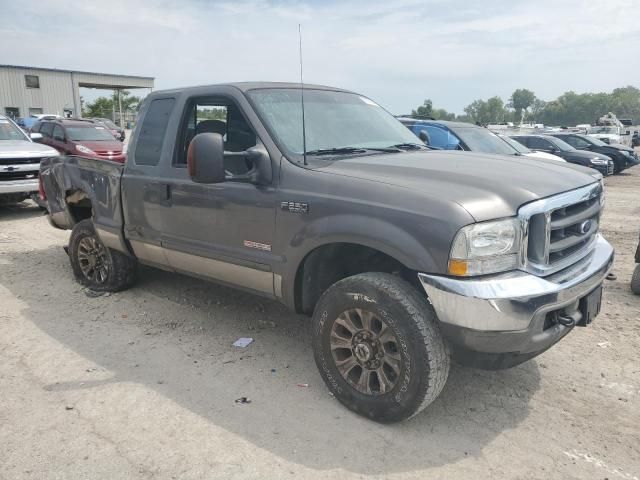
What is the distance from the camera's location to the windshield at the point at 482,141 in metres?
9.83

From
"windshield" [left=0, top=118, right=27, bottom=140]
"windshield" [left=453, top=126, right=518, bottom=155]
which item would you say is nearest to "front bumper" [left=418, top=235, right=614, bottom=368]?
"windshield" [left=453, top=126, right=518, bottom=155]

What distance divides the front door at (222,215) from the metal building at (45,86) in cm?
4527

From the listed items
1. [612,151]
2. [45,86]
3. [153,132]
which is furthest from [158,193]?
[45,86]

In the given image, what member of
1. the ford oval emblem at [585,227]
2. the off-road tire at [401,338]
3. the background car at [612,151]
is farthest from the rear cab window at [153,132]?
the background car at [612,151]

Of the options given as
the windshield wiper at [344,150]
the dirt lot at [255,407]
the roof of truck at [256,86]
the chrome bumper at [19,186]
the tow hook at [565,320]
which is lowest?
the dirt lot at [255,407]

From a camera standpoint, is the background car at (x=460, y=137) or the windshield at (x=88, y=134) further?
the windshield at (x=88, y=134)

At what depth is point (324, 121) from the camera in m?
3.79

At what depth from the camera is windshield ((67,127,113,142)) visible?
14.5 meters

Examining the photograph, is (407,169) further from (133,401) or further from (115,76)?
(115,76)

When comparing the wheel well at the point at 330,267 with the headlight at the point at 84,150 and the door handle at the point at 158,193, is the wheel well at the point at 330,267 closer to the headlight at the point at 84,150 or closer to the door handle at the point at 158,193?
the door handle at the point at 158,193

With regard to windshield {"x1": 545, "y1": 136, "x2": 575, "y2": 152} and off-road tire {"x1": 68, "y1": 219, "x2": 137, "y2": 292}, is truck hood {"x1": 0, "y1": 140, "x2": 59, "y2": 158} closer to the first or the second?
off-road tire {"x1": 68, "y1": 219, "x2": 137, "y2": 292}

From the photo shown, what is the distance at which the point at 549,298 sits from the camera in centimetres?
263

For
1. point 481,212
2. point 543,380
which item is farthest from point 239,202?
point 543,380

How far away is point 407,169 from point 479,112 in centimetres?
13700
